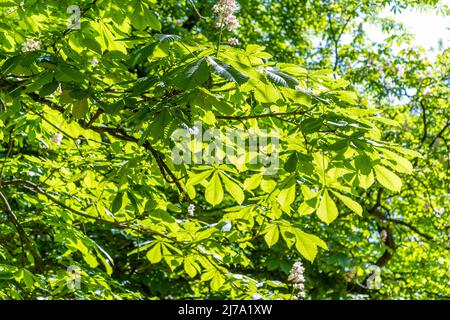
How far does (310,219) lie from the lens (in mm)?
7152

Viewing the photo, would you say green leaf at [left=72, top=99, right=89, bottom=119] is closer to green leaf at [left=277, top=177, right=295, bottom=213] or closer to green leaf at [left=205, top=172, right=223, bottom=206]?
green leaf at [left=205, top=172, right=223, bottom=206]

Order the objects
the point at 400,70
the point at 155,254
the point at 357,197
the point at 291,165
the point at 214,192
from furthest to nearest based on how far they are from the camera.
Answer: the point at 400,70 < the point at 357,197 < the point at 155,254 < the point at 214,192 < the point at 291,165

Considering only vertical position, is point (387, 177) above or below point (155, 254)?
Answer: above

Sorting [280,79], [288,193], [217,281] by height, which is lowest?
[217,281]

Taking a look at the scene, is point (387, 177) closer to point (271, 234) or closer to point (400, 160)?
point (400, 160)

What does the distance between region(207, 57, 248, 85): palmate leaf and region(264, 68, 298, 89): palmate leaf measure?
18 cm

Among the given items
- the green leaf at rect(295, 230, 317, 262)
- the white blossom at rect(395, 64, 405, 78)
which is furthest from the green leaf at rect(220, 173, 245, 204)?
the white blossom at rect(395, 64, 405, 78)

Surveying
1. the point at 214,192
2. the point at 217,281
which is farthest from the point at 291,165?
the point at 217,281

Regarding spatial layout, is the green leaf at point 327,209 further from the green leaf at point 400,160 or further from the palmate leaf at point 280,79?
the palmate leaf at point 280,79

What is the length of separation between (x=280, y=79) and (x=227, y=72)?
23cm

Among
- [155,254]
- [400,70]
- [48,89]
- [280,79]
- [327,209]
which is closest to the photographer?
[280,79]

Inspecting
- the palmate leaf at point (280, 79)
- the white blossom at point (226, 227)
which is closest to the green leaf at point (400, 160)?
the palmate leaf at point (280, 79)

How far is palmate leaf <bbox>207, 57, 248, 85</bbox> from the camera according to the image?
60.7 inches

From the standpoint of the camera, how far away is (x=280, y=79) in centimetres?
172
